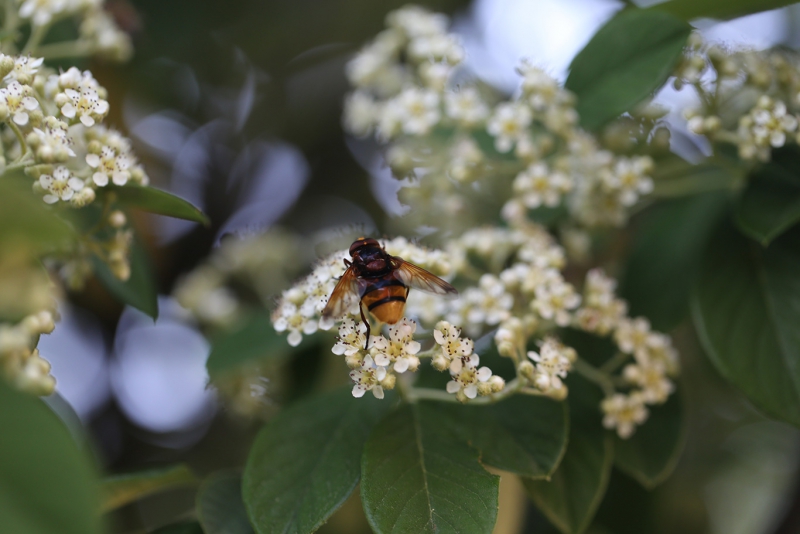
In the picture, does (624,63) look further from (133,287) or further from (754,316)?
(133,287)

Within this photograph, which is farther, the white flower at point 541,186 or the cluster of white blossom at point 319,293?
the white flower at point 541,186

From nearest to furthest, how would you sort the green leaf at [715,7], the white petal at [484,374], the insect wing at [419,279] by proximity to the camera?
the white petal at [484,374] → the insect wing at [419,279] → the green leaf at [715,7]

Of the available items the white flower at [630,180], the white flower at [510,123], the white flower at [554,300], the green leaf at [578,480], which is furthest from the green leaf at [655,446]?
the white flower at [510,123]

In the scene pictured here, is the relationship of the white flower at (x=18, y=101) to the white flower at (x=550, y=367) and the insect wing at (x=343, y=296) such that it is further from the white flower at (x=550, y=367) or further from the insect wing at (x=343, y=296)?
the white flower at (x=550, y=367)

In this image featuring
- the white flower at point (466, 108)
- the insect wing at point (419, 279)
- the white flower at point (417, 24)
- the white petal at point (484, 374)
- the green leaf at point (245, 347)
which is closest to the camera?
the white petal at point (484, 374)

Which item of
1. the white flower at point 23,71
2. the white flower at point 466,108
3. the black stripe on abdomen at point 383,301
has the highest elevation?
the white flower at point 23,71

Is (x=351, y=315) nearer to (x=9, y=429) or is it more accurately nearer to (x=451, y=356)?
(x=451, y=356)
